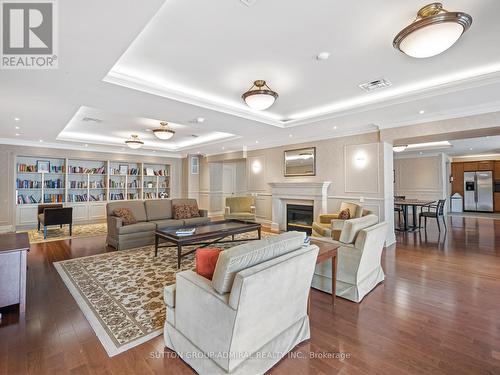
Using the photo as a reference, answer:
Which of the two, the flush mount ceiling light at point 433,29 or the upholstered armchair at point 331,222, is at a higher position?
the flush mount ceiling light at point 433,29

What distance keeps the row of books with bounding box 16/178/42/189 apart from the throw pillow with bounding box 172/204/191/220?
4.72 metres

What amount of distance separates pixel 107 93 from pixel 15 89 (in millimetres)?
1127

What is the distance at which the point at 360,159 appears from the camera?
5.53 metres

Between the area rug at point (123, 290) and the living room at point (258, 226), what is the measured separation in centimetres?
3

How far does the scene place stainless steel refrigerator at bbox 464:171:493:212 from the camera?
1034 centimetres

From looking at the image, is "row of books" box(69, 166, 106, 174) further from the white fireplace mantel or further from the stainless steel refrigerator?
the stainless steel refrigerator

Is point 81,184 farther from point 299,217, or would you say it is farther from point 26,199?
point 299,217

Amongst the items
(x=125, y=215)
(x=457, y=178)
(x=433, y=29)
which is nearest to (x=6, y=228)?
(x=125, y=215)

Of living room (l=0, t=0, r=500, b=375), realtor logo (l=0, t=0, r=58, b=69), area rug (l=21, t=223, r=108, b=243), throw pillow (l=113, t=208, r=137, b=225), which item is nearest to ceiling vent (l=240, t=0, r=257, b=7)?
living room (l=0, t=0, r=500, b=375)

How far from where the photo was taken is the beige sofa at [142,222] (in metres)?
4.84

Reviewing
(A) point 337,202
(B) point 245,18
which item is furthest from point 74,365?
(A) point 337,202

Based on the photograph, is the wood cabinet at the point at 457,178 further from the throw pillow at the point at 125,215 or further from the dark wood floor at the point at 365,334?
the throw pillow at the point at 125,215

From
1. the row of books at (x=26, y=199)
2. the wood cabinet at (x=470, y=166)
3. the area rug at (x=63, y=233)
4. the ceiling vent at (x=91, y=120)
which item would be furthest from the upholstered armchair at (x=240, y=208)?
the wood cabinet at (x=470, y=166)

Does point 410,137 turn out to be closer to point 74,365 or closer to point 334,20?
point 334,20
